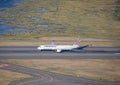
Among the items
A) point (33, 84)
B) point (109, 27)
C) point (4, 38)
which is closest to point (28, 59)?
point (33, 84)

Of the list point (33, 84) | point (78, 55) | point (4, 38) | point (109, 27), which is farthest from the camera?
point (109, 27)

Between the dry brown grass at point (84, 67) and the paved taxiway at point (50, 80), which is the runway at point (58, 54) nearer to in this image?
the dry brown grass at point (84, 67)

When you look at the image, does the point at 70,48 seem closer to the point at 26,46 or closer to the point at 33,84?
the point at 26,46

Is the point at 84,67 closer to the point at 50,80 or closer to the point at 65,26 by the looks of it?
the point at 50,80

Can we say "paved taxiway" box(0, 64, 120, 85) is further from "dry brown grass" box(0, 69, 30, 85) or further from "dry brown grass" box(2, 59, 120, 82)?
"dry brown grass" box(2, 59, 120, 82)

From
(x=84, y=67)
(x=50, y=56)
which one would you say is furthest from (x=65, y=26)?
(x=84, y=67)

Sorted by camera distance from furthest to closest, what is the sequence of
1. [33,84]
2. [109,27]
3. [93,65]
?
[109,27] < [93,65] < [33,84]
